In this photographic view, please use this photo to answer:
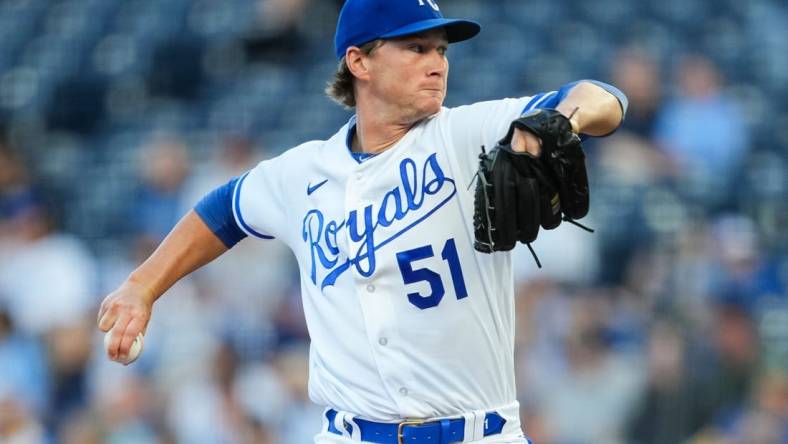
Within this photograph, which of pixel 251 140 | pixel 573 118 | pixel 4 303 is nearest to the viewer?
pixel 573 118

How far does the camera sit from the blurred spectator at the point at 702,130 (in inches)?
297

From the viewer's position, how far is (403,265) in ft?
12.0

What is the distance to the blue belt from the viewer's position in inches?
142

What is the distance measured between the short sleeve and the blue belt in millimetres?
688

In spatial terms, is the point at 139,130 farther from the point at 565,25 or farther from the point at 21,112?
the point at 565,25

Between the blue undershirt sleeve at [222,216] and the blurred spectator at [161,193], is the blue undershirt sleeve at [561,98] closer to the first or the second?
the blue undershirt sleeve at [222,216]

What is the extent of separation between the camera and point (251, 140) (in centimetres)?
861

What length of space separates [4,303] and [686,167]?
3789 mm

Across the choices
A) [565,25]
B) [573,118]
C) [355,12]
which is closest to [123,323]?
[355,12]

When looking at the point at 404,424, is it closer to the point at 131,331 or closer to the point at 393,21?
the point at 131,331

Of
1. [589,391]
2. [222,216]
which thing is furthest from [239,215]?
[589,391]

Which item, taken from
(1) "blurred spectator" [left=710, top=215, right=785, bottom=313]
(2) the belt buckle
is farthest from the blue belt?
(1) "blurred spectator" [left=710, top=215, right=785, bottom=313]

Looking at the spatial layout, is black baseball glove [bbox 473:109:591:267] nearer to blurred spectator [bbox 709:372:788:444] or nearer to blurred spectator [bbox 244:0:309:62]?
blurred spectator [bbox 709:372:788:444]

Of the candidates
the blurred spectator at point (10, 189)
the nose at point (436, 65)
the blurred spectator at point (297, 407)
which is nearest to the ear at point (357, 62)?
the nose at point (436, 65)
